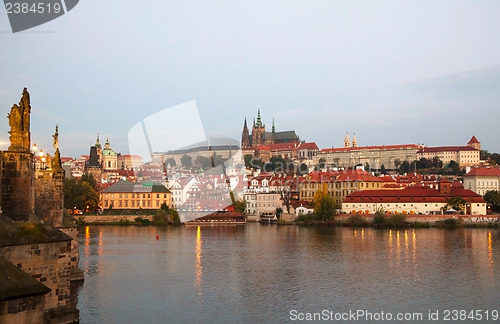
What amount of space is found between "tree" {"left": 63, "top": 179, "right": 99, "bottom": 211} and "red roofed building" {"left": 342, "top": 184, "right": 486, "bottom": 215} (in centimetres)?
1816

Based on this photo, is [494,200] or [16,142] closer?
[16,142]

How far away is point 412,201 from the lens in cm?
4309

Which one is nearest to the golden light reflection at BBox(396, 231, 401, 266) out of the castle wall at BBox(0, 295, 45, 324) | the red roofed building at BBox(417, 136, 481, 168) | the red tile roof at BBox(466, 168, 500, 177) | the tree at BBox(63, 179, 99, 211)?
the castle wall at BBox(0, 295, 45, 324)

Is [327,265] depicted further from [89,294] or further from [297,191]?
[297,191]

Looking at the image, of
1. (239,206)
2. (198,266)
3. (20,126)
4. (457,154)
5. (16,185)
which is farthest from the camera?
(457,154)

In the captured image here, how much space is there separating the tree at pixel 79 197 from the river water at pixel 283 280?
14.2 m

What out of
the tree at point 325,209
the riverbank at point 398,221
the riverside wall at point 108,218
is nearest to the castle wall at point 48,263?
the riverbank at point 398,221

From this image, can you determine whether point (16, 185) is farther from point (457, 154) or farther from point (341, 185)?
point (457, 154)

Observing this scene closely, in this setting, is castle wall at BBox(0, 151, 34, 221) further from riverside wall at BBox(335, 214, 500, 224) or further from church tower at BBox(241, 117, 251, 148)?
church tower at BBox(241, 117, 251, 148)

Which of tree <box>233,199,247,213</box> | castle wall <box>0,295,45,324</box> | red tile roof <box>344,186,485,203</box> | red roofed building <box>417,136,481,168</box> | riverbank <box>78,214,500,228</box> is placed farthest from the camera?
red roofed building <box>417,136,481,168</box>

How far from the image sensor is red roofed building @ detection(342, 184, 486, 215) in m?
42.7

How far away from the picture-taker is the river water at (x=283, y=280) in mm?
13167

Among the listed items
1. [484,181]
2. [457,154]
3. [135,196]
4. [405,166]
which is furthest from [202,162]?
[457,154]

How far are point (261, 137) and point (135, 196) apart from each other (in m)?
72.6
